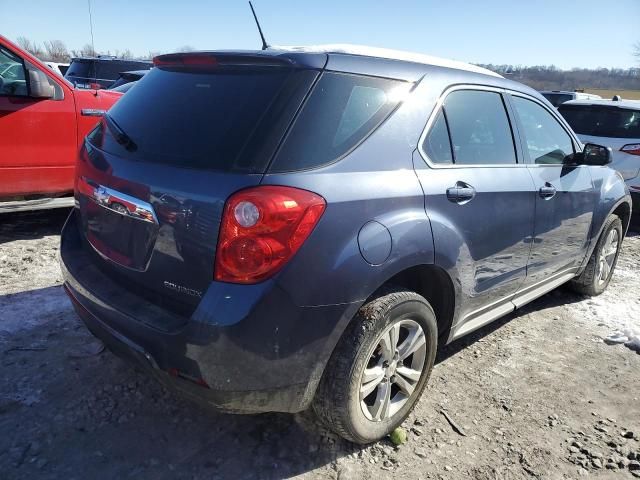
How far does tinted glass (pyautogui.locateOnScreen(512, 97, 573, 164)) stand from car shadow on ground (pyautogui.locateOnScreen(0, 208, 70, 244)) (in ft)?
14.2

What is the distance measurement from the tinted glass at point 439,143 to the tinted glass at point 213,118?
71 cm

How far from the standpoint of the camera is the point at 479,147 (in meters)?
2.94

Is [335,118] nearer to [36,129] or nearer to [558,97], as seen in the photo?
[36,129]

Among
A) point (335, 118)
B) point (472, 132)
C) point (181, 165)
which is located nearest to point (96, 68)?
point (472, 132)

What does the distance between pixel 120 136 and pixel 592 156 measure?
10.6 feet

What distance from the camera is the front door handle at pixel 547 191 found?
3.32 meters

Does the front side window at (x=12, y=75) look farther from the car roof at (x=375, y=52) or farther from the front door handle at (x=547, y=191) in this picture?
the front door handle at (x=547, y=191)

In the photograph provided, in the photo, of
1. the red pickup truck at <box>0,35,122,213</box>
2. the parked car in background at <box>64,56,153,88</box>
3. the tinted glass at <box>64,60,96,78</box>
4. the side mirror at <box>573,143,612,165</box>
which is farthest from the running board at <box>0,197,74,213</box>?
the tinted glass at <box>64,60,96,78</box>

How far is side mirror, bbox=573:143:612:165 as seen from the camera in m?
3.82

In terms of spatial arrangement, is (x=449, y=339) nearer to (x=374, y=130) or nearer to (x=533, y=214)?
(x=533, y=214)

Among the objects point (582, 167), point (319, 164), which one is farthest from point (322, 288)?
point (582, 167)

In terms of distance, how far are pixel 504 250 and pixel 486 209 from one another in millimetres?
363

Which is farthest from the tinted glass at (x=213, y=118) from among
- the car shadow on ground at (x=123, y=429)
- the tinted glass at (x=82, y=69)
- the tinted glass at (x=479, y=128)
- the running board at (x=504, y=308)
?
the tinted glass at (x=82, y=69)

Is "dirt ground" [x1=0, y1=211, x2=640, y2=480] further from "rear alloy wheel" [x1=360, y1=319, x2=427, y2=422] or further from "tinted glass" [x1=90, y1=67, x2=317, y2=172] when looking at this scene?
"tinted glass" [x1=90, y1=67, x2=317, y2=172]
